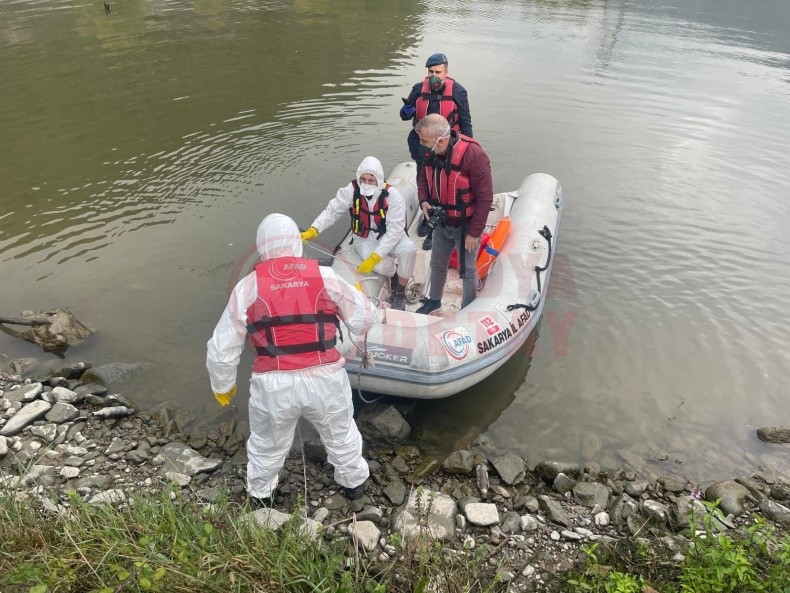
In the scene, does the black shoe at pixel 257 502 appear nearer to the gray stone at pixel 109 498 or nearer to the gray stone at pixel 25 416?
the gray stone at pixel 109 498

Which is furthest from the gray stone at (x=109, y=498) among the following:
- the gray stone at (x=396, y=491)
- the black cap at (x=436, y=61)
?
the black cap at (x=436, y=61)

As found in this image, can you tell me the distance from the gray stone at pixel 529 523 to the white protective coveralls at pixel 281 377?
4.05 ft

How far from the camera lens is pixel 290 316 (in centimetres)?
290

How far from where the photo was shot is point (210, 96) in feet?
34.9

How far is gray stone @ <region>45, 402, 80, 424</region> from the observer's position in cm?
402

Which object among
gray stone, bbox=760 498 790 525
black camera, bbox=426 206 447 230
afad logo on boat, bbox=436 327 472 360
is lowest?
gray stone, bbox=760 498 790 525

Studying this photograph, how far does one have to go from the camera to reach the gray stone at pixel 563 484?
3707 millimetres

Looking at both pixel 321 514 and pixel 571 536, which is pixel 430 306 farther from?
pixel 571 536

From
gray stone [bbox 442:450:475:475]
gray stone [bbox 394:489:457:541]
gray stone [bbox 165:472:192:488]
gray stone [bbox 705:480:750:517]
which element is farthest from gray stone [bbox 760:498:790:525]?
gray stone [bbox 165:472:192:488]

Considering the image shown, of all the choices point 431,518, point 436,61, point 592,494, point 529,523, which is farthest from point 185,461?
point 436,61

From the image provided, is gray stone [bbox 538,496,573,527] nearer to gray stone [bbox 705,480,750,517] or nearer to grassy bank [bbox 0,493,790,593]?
grassy bank [bbox 0,493,790,593]

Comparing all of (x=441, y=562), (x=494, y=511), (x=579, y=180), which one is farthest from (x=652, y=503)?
(x=579, y=180)

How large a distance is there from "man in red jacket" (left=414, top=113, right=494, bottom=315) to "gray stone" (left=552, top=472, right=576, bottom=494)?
179 cm

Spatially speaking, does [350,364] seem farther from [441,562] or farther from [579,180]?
[579,180]
